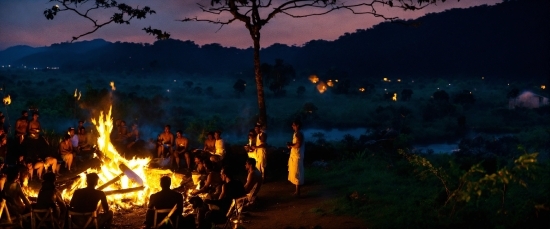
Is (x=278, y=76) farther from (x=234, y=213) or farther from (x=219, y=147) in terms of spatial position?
(x=234, y=213)

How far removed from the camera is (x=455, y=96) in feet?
171

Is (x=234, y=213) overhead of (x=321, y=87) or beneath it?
beneath

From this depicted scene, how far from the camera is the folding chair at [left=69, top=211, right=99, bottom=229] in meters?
6.85

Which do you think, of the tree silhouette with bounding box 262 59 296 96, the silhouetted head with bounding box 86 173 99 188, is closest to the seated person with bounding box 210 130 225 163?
the silhouetted head with bounding box 86 173 99 188

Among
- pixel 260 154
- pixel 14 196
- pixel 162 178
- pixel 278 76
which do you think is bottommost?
pixel 260 154

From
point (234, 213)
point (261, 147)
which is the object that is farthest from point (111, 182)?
point (261, 147)

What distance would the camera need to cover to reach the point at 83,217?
22.6 feet

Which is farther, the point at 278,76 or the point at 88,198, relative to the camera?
the point at 278,76

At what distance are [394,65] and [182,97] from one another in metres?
62.7

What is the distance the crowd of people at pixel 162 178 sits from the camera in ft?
23.0

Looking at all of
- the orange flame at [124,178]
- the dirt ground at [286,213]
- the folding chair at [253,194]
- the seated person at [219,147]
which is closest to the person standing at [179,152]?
the seated person at [219,147]

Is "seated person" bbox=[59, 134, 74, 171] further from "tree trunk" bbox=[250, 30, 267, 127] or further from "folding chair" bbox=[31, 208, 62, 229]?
"folding chair" bbox=[31, 208, 62, 229]

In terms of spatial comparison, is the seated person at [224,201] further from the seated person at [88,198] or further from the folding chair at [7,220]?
the folding chair at [7,220]

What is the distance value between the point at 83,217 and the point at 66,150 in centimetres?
656
